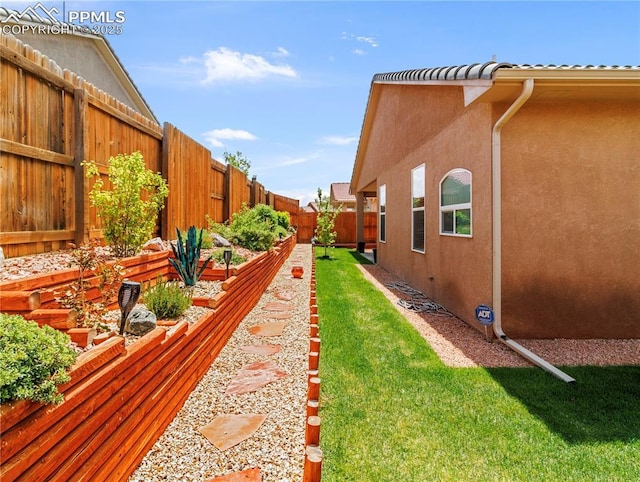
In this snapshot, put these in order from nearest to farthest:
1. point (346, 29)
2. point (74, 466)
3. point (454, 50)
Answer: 1. point (74, 466)
2. point (346, 29)
3. point (454, 50)

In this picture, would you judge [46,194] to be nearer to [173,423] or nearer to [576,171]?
[173,423]

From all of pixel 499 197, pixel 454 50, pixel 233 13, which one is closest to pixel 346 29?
pixel 233 13

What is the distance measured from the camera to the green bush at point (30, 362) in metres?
1.27

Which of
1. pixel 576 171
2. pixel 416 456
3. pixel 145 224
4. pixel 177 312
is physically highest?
pixel 576 171

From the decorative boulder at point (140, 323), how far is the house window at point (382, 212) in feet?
32.1

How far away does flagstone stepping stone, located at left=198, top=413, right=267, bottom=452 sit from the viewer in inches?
89.7

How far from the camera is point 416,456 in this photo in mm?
2398

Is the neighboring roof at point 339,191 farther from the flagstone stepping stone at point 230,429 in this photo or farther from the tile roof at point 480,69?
the flagstone stepping stone at point 230,429

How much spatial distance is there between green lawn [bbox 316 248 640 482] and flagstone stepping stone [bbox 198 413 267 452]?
53 centimetres

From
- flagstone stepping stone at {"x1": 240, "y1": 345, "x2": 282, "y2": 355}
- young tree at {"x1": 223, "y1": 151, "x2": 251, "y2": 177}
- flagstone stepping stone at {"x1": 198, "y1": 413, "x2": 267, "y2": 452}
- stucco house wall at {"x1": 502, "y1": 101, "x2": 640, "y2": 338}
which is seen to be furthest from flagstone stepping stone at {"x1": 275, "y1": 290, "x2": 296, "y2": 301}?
young tree at {"x1": 223, "y1": 151, "x2": 251, "y2": 177}

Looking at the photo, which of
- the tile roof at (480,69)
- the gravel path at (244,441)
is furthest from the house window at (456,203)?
the gravel path at (244,441)

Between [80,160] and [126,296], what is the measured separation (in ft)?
7.83

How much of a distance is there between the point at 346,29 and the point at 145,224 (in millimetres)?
5444

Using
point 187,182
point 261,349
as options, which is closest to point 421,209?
point 187,182
